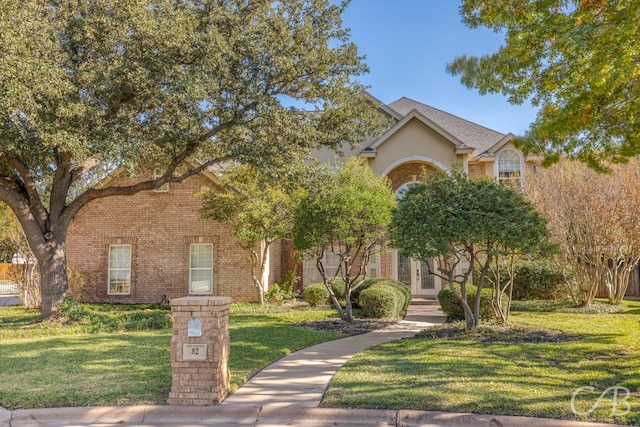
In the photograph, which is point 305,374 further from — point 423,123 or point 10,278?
point 10,278

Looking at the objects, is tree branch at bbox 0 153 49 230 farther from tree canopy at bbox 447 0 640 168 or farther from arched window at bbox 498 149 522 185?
arched window at bbox 498 149 522 185

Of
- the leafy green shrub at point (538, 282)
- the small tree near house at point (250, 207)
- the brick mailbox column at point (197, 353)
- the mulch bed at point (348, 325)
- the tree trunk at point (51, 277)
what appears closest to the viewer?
the brick mailbox column at point (197, 353)

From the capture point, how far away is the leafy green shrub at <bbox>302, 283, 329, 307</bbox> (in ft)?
54.8

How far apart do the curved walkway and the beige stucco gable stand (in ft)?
32.6

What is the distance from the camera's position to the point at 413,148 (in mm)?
19938

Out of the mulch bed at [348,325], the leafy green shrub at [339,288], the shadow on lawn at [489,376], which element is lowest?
the mulch bed at [348,325]

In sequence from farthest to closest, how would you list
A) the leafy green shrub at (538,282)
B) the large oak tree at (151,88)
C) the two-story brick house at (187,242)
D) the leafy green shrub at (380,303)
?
1. the two-story brick house at (187,242)
2. the leafy green shrub at (538,282)
3. the leafy green shrub at (380,303)
4. the large oak tree at (151,88)

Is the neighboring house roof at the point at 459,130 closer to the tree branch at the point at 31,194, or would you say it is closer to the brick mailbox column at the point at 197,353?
the tree branch at the point at 31,194

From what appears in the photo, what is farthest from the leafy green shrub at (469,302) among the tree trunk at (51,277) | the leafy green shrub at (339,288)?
the tree trunk at (51,277)

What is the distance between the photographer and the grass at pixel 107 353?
5.94 m

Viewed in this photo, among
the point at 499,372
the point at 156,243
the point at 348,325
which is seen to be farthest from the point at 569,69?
the point at 156,243

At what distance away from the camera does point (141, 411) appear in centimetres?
535

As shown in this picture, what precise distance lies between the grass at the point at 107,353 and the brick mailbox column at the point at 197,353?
384 millimetres

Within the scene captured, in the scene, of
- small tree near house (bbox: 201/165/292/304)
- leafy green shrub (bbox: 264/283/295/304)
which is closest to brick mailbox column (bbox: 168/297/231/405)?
small tree near house (bbox: 201/165/292/304)
